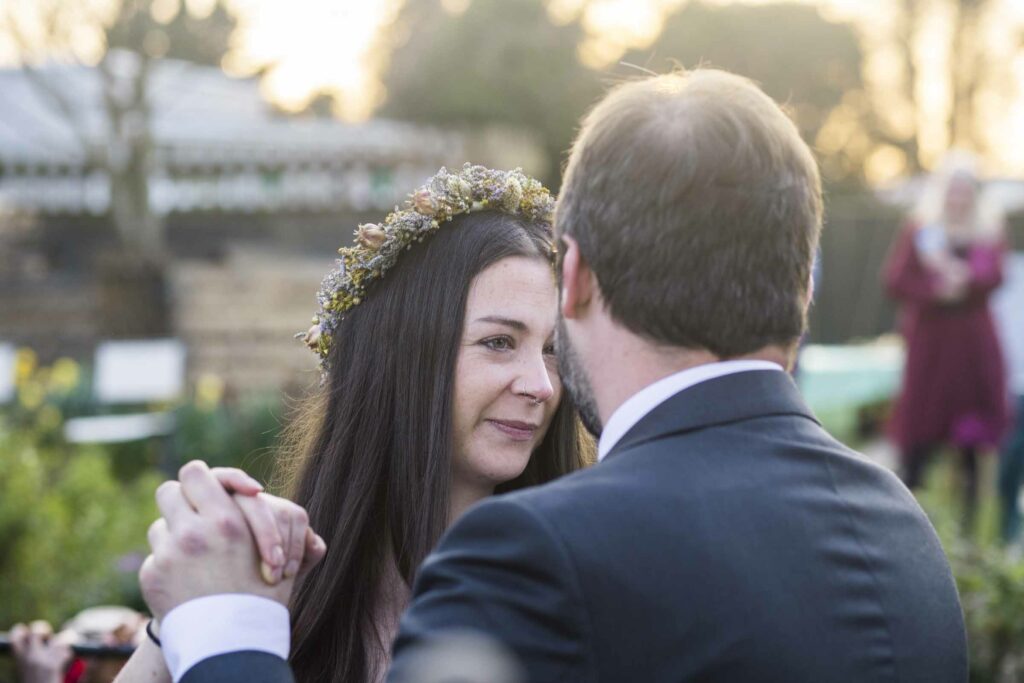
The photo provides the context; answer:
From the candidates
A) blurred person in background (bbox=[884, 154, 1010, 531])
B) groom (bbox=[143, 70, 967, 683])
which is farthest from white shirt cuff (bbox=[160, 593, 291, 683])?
blurred person in background (bbox=[884, 154, 1010, 531])

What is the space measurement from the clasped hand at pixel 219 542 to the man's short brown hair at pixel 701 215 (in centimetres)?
51

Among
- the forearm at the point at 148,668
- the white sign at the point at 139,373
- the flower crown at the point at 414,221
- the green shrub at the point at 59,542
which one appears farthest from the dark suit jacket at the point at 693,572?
the white sign at the point at 139,373

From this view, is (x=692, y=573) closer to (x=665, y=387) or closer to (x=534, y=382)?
(x=665, y=387)

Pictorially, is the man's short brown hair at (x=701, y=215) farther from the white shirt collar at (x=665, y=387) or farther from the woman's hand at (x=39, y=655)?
the woman's hand at (x=39, y=655)

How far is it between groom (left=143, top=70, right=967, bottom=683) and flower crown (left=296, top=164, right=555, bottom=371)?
999 millimetres

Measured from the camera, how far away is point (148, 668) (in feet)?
6.75

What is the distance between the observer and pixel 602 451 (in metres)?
1.59

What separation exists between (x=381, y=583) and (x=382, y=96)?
70.2 feet

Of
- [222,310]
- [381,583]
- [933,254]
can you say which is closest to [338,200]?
[222,310]

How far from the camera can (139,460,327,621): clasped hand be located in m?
1.54

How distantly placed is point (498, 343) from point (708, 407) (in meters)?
0.99

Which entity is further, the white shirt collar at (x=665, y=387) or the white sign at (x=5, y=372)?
the white sign at (x=5, y=372)

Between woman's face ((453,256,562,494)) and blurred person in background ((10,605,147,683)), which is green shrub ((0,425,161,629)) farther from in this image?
woman's face ((453,256,562,494))

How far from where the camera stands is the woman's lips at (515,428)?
244 centimetres
